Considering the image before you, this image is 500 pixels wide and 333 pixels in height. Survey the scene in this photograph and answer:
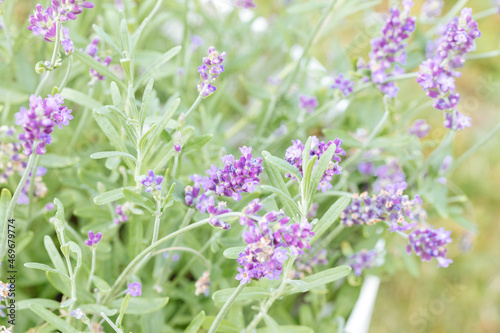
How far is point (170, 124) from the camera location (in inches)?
40.7

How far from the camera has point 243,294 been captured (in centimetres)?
92

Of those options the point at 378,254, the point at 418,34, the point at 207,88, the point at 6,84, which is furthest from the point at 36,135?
the point at 418,34

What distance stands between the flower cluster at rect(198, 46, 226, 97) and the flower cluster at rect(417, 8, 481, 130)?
38 cm

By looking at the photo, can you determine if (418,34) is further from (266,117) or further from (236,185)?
(236,185)

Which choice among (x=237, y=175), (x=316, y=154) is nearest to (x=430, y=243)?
(x=316, y=154)

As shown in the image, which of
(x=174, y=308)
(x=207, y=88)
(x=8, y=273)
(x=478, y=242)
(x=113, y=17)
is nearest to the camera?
(x=207, y=88)

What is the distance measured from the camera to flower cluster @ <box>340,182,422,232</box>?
0.93 metres

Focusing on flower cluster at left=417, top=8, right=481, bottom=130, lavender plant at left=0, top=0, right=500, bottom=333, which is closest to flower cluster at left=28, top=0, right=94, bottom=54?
lavender plant at left=0, top=0, right=500, bottom=333

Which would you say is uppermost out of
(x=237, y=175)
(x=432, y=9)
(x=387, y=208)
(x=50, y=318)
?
(x=432, y=9)

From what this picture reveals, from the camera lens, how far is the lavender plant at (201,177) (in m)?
0.84

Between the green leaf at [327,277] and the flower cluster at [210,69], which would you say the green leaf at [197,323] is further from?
the flower cluster at [210,69]

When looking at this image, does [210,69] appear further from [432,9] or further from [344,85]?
[432,9]

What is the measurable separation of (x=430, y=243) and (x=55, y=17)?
75 centimetres

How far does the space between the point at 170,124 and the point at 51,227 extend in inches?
17.5
